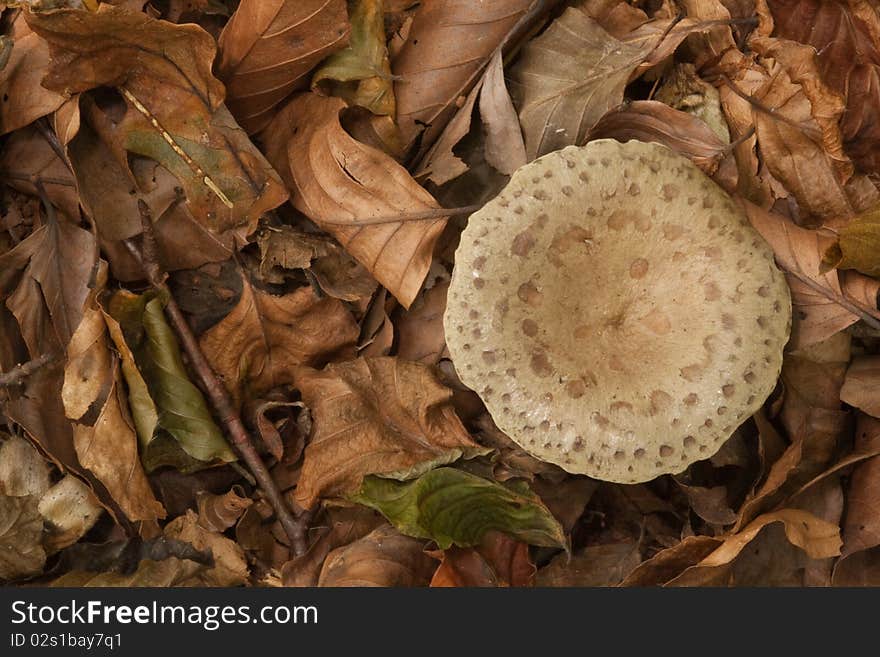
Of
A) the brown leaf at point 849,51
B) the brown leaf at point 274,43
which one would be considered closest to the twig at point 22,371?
the brown leaf at point 274,43

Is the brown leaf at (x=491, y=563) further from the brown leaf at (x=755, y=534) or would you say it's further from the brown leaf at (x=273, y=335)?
the brown leaf at (x=273, y=335)

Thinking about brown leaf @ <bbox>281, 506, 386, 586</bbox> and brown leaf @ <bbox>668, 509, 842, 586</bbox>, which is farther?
brown leaf @ <bbox>281, 506, 386, 586</bbox>

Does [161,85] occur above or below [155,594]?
above

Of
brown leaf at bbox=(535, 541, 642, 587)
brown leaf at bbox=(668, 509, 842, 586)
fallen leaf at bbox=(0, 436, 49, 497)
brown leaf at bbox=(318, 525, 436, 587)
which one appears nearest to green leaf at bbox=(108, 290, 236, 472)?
fallen leaf at bbox=(0, 436, 49, 497)

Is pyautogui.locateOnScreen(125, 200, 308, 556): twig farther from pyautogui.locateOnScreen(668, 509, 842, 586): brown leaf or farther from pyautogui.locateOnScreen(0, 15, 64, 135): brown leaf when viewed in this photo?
pyautogui.locateOnScreen(668, 509, 842, 586): brown leaf

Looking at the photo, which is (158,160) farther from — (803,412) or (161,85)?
(803,412)

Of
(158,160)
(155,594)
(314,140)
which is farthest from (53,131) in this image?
Answer: (155,594)

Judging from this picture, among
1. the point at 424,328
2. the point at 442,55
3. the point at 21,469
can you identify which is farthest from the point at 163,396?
the point at 442,55
